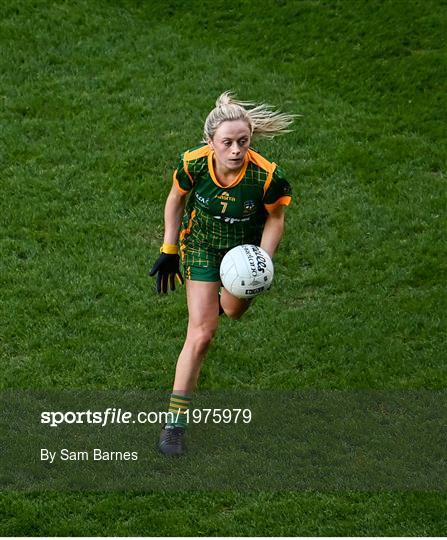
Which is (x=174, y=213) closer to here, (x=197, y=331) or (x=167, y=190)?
(x=197, y=331)

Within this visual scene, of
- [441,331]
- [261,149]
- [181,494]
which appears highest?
[261,149]

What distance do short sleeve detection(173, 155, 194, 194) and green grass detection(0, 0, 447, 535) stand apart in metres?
1.74

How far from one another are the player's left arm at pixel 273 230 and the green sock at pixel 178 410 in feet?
4.13

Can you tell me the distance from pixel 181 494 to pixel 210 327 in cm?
125

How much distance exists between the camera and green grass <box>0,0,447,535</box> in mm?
8234

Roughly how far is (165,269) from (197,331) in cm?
54

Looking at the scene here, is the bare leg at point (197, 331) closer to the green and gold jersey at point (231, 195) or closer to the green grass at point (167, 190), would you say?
the green and gold jersey at point (231, 195)

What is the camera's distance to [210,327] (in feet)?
29.0

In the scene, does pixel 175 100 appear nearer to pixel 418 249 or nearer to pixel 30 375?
pixel 418 249

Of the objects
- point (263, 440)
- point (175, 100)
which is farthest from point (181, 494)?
point (175, 100)

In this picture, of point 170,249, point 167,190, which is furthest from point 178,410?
point 167,190

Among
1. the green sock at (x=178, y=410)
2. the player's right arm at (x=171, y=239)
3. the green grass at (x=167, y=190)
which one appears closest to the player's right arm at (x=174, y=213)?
the player's right arm at (x=171, y=239)

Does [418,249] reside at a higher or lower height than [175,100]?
lower

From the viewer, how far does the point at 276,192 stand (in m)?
8.69
